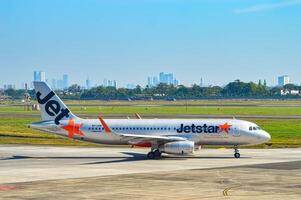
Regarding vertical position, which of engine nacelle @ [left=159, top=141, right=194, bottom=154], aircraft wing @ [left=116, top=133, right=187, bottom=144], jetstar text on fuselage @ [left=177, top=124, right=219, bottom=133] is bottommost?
engine nacelle @ [left=159, top=141, right=194, bottom=154]

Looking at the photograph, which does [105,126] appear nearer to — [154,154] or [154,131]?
[154,131]

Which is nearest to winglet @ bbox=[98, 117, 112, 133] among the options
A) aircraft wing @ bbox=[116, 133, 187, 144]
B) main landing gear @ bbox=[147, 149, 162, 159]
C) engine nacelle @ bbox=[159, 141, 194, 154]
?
aircraft wing @ bbox=[116, 133, 187, 144]

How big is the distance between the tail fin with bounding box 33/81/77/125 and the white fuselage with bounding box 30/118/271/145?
1.97 feet

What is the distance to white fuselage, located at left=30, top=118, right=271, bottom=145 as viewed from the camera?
60.1 meters

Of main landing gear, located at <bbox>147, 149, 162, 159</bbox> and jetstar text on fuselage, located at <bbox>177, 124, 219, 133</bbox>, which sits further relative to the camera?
jetstar text on fuselage, located at <bbox>177, 124, 219, 133</bbox>

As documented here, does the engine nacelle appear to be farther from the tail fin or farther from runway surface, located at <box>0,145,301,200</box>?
the tail fin

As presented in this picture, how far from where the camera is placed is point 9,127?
99.9m

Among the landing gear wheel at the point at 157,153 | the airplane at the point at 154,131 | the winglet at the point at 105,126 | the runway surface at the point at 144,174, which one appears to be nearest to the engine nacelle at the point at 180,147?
the airplane at the point at 154,131

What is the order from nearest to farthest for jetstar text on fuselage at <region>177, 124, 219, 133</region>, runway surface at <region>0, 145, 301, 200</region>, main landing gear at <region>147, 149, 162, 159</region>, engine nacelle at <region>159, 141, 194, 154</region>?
runway surface at <region>0, 145, 301, 200</region>, engine nacelle at <region>159, 141, 194, 154</region>, main landing gear at <region>147, 149, 162, 159</region>, jetstar text on fuselage at <region>177, 124, 219, 133</region>

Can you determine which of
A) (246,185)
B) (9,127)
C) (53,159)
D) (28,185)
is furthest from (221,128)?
(9,127)

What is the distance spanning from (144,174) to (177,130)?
529 inches

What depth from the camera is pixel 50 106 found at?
6212cm

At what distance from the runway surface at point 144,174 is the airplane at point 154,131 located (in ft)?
5.02

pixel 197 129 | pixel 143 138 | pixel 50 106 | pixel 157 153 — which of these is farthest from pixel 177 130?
pixel 50 106
